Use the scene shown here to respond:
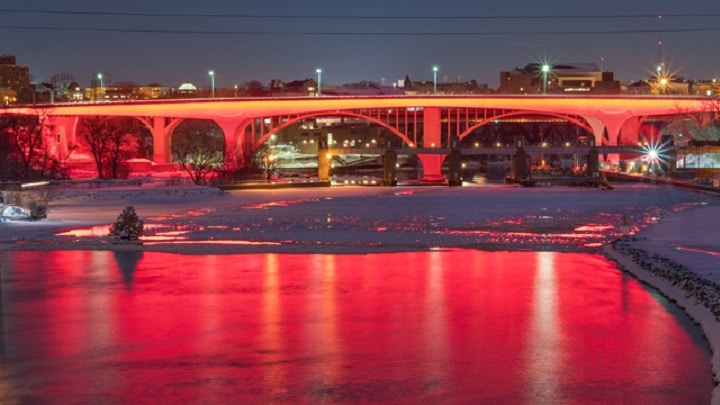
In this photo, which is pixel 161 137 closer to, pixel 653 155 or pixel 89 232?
pixel 653 155

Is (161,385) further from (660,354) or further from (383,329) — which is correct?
(660,354)

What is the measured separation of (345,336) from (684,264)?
10.6 m

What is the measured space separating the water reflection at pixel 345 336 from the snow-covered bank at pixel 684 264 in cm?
43

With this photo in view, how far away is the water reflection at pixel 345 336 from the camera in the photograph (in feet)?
43.2

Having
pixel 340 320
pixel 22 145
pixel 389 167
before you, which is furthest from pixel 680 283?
pixel 22 145

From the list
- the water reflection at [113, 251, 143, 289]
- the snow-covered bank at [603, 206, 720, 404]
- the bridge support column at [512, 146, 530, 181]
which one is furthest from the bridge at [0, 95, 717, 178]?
the water reflection at [113, 251, 143, 289]

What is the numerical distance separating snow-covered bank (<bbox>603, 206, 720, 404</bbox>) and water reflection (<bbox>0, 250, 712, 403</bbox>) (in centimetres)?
43

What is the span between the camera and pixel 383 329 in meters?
17.1

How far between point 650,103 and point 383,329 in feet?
318

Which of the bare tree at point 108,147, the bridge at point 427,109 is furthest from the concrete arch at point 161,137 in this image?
the bare tree at point 108,147

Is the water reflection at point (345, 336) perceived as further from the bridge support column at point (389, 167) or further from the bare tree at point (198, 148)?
the bridge support column at point (389, 167)

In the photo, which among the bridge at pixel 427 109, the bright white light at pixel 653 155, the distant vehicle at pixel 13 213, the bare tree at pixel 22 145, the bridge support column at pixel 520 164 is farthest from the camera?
the bridge at pixel 427 109

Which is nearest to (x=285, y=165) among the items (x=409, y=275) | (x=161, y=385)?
(x=409, y=275)

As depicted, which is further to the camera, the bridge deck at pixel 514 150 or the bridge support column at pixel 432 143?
the bridge support column at pixel 432 143
